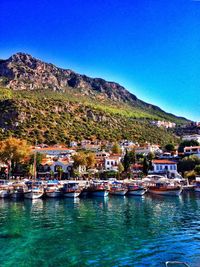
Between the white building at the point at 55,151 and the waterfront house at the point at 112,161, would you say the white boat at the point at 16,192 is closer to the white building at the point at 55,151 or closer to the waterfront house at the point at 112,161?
the waterfront house at the point at 112,161

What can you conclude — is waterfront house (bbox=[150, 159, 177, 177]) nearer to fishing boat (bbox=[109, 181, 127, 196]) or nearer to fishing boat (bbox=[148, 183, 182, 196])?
fishing boat (bbox=[148, 183, 182, 196])

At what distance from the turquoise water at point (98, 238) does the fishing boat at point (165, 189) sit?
64.9ft

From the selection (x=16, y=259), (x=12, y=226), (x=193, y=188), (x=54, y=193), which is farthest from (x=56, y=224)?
(x=193, y=188)

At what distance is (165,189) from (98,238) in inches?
1421

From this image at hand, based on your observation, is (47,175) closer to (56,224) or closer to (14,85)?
(56,224)

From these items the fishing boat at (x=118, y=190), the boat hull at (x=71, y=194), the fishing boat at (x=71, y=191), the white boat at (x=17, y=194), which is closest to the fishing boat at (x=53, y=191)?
the fishing boat at (x=71, y=191)

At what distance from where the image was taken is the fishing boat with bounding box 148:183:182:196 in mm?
55506

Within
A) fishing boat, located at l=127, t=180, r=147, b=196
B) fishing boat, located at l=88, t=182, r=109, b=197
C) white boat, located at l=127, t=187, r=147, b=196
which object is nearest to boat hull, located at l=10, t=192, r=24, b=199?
fishing boat, located at l=88, t=182, r=109, b=197

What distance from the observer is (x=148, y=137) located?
149 metres

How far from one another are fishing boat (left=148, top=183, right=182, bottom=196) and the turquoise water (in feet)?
64.9

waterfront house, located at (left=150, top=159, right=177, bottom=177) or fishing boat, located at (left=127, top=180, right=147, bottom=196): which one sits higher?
waterfront house, located at (left=150, top=159, right=177, bottom=177)

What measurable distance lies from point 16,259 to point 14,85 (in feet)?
542

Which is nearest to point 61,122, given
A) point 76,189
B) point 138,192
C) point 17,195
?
point 76,189

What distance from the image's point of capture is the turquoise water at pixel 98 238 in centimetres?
1803
